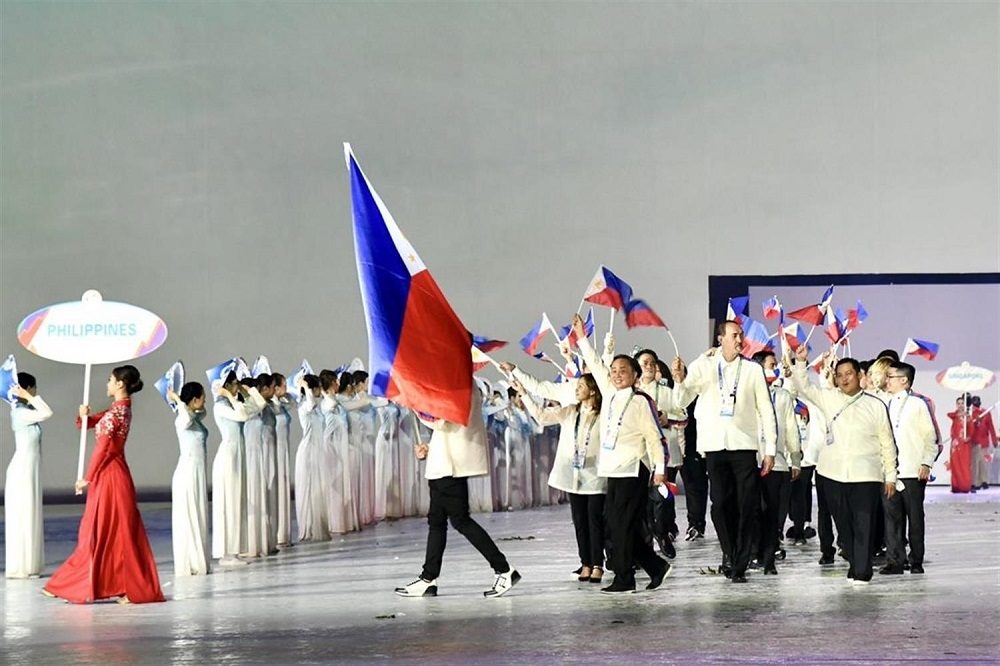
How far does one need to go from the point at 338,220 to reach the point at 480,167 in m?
2.03

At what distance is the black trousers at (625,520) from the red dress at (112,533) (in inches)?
115

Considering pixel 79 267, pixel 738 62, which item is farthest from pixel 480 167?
pixel 79 267

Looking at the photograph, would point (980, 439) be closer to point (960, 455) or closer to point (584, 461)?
point (960, 455)

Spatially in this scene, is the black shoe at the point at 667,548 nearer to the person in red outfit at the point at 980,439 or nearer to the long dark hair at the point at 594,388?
the long dark hair at the point at 594,388

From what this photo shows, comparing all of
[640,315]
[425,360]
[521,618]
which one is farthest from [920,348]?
[521,618]

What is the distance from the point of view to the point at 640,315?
12688 millimetres

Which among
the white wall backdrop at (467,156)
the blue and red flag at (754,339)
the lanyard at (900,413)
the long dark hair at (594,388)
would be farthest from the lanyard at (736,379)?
the white wall backdrop at (467,156)

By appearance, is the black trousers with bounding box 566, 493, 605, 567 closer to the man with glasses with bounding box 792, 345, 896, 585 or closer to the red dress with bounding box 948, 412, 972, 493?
the man with glasses with bounding box 792, 345, 896, 585

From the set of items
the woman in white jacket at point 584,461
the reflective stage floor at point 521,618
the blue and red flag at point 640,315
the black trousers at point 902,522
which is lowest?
the reflective stage floor at point 521,618

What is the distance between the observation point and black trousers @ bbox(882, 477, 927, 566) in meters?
11.0

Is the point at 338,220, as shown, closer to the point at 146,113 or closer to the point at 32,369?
the point at 146,113

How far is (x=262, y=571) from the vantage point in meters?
11.6

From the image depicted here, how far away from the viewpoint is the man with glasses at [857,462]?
33.2 ft

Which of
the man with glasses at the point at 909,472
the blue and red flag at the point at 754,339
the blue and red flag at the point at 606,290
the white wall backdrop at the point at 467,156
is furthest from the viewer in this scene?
the white wall backdrop at the point at 467,156
